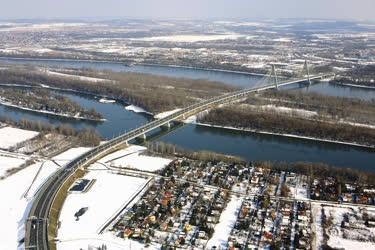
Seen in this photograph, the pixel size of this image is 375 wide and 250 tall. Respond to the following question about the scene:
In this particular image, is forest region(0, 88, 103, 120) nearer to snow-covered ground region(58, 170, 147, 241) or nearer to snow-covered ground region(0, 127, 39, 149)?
snow-covered ground region(0, 127, 39, 149)

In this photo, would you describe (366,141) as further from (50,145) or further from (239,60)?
(239,60)

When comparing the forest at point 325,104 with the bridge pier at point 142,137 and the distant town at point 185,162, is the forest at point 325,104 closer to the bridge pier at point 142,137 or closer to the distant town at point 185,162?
the distant town at point 185,162

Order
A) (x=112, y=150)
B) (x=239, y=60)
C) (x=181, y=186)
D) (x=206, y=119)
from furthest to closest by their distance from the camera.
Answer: (x=239, y=60)
(x=206, y=119)
(x=112, y=150)
(x=181, y=186)

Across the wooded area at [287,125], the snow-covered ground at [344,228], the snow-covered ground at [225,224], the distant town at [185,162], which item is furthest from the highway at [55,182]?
the snow-covered ground at [344,228]

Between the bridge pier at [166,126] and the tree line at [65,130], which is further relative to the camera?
the bridge pier at [166,126]

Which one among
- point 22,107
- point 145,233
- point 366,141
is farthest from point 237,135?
point 22,107

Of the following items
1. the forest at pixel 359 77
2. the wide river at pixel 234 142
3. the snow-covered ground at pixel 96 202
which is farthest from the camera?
the forest at pixel 359 77

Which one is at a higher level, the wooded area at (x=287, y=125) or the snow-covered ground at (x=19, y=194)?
the wooded area at (x=287, y=125)

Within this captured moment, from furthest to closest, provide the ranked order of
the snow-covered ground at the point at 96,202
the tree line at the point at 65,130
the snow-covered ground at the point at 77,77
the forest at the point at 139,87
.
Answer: the snow-covered ground at the point at 77,77
the forest at the point at 139,87
the tree line at the point at 65,130
the snow-covered ground at the point at 96,202
